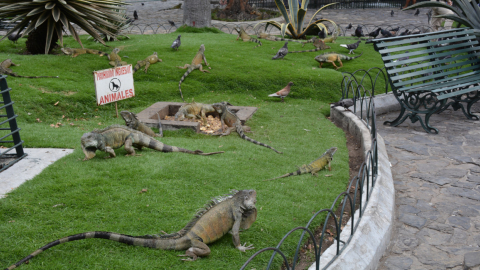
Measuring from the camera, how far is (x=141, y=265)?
325 centimetres

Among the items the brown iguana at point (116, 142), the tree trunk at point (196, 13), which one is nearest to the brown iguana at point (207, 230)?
the brown iguana at point (116, 142)

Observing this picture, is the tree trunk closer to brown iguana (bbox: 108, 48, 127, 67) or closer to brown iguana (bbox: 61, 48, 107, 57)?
brown iguana (bbox: 61, 48, 107, 57)

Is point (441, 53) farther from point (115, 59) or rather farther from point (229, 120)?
point (115, 59)

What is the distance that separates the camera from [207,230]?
3.48m

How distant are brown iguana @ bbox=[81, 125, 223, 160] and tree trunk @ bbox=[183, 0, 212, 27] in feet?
35.6

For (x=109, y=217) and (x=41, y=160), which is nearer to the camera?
(x=109, y=217)

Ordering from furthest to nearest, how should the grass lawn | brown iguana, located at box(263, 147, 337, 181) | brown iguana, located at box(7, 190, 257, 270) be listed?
brown iguana, located at box(263, 147, 337, 181)
the grass lawn
brown iguana, located at box(7, 190, 257, 270)

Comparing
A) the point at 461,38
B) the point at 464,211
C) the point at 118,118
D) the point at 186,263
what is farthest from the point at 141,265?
the point at 461,38

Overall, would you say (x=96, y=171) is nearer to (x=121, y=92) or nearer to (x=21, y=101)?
(x=121, y=92)

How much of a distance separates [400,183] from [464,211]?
0.90 m

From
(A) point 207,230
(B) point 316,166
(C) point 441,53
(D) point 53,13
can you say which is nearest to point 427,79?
(C) point 441,53

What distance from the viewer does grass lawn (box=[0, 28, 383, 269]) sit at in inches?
140

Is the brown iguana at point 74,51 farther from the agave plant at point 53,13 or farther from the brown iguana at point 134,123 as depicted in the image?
the brown iguana at point 134,123

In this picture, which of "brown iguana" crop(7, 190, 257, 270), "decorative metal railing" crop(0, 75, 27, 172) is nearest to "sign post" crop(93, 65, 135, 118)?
"decorative metal railing" crop(0, 75, 27, 172)
